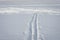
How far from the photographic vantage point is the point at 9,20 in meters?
0.79

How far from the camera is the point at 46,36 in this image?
0.78 metres

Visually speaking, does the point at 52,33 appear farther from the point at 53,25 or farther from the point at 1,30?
the point at 1,30

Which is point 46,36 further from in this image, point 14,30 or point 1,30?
point 1,30

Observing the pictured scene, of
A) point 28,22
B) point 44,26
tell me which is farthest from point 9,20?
point 44,26

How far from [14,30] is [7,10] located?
0.59 feet

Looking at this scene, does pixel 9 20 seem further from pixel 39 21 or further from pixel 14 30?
pixel 39 21

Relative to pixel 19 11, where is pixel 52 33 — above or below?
below

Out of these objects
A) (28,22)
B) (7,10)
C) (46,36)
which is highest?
(7,10)

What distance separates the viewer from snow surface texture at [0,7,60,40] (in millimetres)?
779

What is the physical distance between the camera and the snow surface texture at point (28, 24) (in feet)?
2.56

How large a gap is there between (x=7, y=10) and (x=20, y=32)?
8.6 inches

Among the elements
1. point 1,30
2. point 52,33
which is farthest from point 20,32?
point 52,33

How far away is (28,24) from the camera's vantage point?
0.80 meters

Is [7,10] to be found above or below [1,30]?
above
